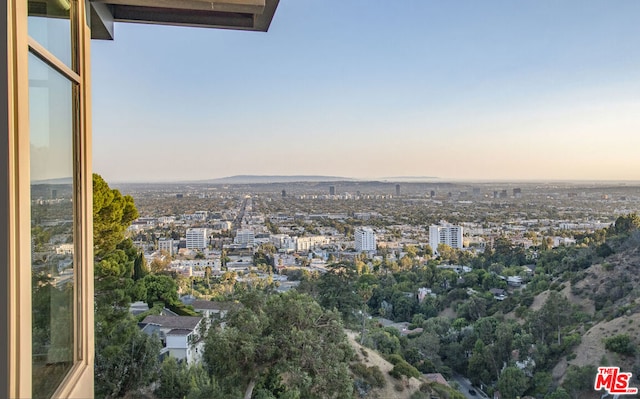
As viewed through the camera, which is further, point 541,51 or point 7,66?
point 541,51

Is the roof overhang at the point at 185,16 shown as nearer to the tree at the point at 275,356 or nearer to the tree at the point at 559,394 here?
the tree at the point at 275,356

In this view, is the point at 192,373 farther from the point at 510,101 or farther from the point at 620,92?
the point at 620,92

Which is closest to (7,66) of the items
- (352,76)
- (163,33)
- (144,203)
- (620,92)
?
(144,203)

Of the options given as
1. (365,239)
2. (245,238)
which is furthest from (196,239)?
(365,239)

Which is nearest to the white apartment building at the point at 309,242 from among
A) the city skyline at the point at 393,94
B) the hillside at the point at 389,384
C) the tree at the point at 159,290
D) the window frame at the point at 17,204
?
the city skyline at the point at 393,94

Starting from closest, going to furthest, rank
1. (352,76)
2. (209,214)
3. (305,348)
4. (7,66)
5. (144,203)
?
(7,66)
(305,348)
(144,203)
(209,214)
(352,76)

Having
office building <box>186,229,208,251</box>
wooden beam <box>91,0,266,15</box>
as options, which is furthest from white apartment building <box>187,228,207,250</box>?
wooden beam <box>91,0,266,15</box>
